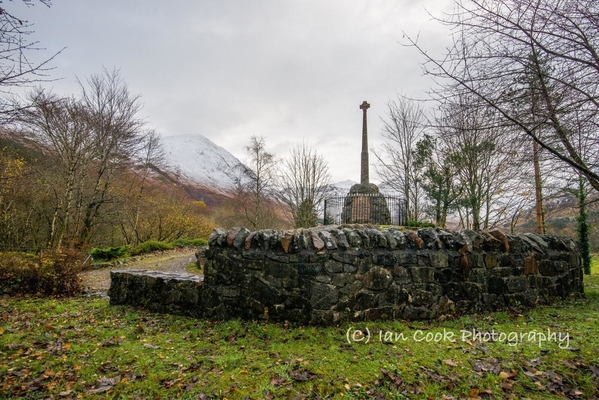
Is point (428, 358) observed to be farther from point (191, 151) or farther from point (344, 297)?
point (191, 151)

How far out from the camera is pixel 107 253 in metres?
13.9

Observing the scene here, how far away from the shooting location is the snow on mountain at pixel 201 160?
38.7m

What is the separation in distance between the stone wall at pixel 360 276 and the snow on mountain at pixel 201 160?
3256cm

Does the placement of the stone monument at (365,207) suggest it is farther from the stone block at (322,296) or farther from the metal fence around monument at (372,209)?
the stone block at (322,296)

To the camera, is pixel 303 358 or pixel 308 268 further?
pixel 308 268

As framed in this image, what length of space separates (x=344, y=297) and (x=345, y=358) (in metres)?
1.05

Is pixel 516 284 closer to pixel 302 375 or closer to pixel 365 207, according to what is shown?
pixel 302 375

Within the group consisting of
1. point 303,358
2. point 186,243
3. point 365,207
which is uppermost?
point 365,207

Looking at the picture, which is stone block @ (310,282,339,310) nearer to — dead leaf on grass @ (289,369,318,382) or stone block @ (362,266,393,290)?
stone block @ (362,266,393,290)

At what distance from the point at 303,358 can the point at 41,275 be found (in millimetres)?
6483

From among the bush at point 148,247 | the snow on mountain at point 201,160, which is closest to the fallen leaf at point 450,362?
the bush at point 148,247

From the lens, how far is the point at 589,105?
3502 mm

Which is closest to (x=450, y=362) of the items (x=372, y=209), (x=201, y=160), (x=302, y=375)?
(x=302, y=375)

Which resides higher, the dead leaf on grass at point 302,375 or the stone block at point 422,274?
the stone block at point 422,274
